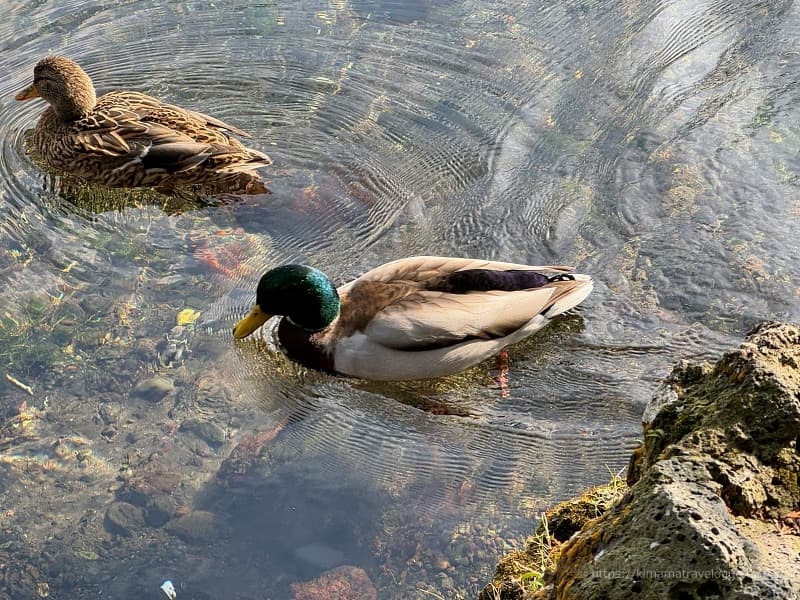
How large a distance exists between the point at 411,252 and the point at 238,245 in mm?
1250

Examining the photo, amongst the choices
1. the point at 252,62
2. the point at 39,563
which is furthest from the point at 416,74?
the point at 39,563

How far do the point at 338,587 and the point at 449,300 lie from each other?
183 cm

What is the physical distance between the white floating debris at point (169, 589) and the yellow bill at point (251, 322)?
65.2 inches

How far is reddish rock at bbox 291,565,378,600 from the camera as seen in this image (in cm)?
434

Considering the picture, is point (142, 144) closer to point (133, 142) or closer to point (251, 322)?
point (133, 142)

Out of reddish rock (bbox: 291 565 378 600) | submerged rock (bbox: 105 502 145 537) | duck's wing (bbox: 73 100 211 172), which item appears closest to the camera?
reddish rock (bbox: 291 565 378 600)

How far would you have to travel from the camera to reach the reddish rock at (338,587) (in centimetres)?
434

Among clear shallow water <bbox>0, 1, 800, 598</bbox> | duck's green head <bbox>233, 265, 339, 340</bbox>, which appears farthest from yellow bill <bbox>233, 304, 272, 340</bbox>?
clear shallow water <bbox>0, 1, 800, 598</bbox>

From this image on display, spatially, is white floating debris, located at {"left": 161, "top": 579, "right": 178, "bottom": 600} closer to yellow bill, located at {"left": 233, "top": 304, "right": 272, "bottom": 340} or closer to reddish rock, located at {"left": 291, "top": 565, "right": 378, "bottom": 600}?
reddish rock, located at {"left": 291, "top": 565, "right": 378, "bottom": 600}

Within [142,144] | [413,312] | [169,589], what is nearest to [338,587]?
[169,589]

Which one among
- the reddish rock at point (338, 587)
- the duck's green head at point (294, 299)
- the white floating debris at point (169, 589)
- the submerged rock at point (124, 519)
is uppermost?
the duck's green head at point (294, 299)

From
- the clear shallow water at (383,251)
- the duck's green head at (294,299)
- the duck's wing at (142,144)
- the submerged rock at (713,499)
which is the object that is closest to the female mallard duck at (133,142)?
the duck's wing at (142,144)

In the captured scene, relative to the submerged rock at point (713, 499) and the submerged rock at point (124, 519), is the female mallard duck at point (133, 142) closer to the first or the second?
the submerged rock at point (124, 519)

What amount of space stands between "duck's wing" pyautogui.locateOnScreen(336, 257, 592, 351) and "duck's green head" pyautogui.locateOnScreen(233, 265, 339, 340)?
0.45 ft
